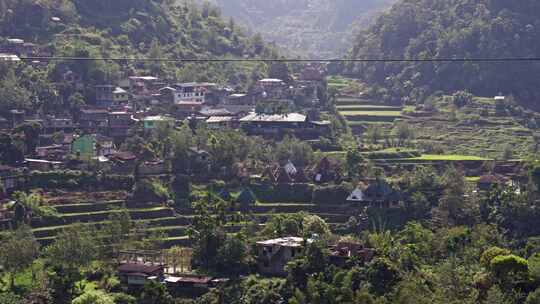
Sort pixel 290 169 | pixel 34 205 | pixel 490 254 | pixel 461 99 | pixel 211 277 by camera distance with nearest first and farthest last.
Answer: pixel 490 254 → pixel 211 277 → pixel 34 205 → pixel 290 169 → pixel 461 99

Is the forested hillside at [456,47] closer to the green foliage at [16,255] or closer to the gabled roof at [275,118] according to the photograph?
the gabled roof at [275,118]

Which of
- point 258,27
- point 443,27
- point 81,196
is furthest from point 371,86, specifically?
point 258,27

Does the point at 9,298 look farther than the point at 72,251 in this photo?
No

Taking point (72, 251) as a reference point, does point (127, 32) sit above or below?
above

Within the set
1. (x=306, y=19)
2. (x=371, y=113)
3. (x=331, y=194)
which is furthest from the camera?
(x=306, y=19)

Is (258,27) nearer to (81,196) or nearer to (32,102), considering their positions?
(32,102)

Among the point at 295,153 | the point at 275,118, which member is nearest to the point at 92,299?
the point at 295,153

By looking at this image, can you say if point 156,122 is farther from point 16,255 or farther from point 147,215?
point 16,255

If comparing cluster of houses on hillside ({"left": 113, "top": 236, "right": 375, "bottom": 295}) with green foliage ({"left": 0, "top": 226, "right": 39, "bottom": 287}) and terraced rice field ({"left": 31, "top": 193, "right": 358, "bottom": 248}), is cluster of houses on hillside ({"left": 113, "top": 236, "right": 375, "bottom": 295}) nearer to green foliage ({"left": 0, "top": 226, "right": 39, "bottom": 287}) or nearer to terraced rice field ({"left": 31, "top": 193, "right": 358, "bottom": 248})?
green foliage ({"left": 0, "top": 226, "right": 39, "bottom": 287})

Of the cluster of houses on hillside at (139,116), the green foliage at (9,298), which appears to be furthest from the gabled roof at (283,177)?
the green foliage at (9,298)
